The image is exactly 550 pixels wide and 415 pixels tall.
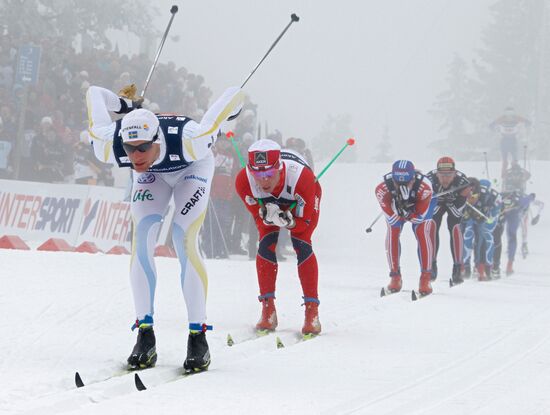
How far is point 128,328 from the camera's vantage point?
21.6 ft

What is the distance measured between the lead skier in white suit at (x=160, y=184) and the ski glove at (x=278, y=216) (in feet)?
4.31

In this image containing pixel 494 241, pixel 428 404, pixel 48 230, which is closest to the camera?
pixel 428 404

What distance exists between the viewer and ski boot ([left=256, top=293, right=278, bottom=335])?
22.6 ft

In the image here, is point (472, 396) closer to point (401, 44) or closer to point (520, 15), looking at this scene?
point (520, 15)

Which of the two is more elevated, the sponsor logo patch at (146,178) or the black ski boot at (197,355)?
the sponsor logo patch at (146,178)

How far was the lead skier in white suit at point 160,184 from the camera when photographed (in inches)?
200

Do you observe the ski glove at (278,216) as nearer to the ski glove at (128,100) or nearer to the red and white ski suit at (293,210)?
the red and white ski suit at (293,210)

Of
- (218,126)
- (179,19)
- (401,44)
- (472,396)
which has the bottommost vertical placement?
(472,396)

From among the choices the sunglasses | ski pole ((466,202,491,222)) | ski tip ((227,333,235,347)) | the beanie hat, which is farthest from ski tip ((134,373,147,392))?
ski pole ((466,202,491,222))

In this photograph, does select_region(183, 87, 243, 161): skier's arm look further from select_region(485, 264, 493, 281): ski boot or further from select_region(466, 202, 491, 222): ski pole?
select_region(485, 264, 493, 281): ski boot

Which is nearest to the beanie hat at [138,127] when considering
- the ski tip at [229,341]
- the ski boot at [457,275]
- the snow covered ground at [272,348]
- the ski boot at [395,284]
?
the snow covered ground at [272,348]

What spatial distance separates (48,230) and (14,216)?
2.02 ft

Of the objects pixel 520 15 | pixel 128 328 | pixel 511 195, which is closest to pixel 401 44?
pixel 520 15

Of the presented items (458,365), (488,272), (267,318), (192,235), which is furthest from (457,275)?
(192,235)
